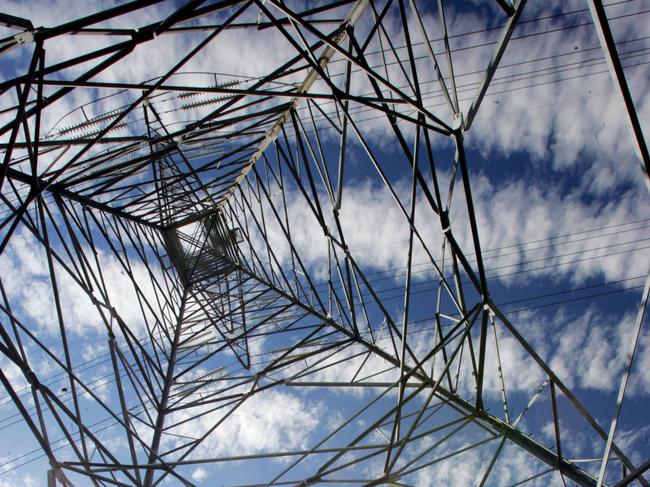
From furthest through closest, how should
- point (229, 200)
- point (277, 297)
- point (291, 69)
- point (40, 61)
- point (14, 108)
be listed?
1. point (229, 200)
2. point (277, 297)
3. point (291, 69)
4. point (14, 108)
5. point (40, 61)

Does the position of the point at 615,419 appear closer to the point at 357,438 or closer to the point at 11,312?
the point at 357,438

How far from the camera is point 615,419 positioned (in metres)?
3.31

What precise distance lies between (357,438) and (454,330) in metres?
1.82

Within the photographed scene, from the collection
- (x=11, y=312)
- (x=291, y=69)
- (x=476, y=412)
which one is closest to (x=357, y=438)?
(x=476, y=412)

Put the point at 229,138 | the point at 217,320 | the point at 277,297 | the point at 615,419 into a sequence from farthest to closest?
the point at 277,297
the point at 217,320
the point at 229,138
the point at 615,419

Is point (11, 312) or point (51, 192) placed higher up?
point (51, 192)

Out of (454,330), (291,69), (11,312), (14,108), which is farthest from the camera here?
(291,69)

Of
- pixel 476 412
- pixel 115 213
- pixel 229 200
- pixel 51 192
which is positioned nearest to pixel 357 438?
pixel 476 412

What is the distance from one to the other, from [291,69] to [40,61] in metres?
3.30

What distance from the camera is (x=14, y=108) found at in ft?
15.7

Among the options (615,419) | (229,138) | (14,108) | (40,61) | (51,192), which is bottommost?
(615,419)

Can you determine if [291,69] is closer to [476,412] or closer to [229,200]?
[476,412]

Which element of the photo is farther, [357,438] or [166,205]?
[166,205]

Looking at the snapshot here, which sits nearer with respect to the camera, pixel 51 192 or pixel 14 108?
pixel 14 108
